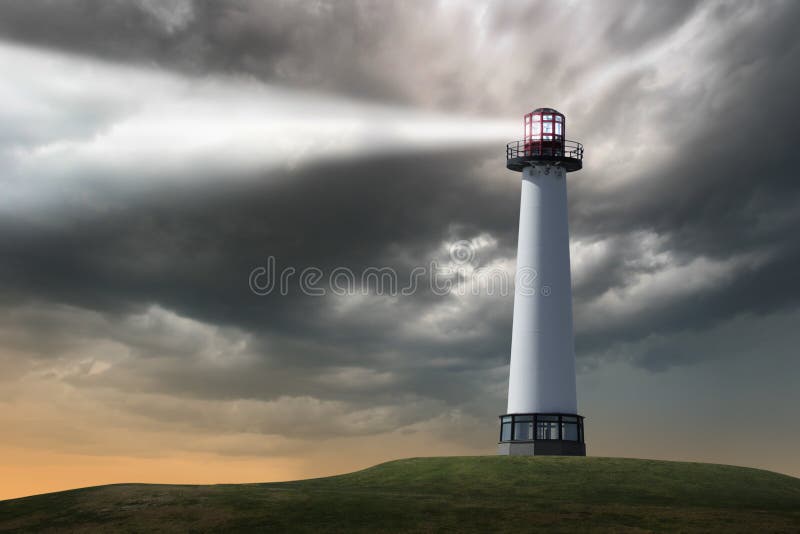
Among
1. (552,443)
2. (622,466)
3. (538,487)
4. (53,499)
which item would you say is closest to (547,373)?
(552,443)

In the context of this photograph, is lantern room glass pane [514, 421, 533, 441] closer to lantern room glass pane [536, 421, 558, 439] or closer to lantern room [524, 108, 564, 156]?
lantern room glass pane [536, 421, 558, 439]

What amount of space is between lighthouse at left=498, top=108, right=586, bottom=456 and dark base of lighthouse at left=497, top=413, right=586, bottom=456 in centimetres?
8

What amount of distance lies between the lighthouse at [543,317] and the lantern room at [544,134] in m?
0.08

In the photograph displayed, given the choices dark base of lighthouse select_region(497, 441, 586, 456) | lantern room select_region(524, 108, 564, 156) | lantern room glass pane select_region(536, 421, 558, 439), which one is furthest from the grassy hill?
lantern room select_region(524, 108, 564, 156)

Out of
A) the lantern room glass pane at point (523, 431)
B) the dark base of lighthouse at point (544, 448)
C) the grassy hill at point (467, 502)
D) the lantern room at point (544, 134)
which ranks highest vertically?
the lantern room at point (544, 134)

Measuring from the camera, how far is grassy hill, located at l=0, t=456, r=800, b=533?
141 feet

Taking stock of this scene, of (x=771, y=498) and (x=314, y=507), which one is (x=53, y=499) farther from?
(x=771, y=498)

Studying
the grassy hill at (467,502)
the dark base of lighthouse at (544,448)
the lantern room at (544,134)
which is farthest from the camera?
the lantern room at (544,134)

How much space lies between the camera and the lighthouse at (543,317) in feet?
220

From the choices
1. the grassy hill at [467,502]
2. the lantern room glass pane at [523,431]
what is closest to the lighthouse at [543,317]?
the lantern room glass pane at [523,431]

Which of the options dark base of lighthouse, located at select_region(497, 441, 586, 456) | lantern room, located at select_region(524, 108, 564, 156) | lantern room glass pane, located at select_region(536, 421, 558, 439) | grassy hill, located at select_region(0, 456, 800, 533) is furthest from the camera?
lantern room, located at select_region(524, 108, 564, 156)

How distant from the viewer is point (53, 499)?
52.9 m

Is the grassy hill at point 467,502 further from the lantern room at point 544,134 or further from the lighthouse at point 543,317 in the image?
the lantern room at point 544,134

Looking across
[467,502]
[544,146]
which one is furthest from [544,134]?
[467,502]
